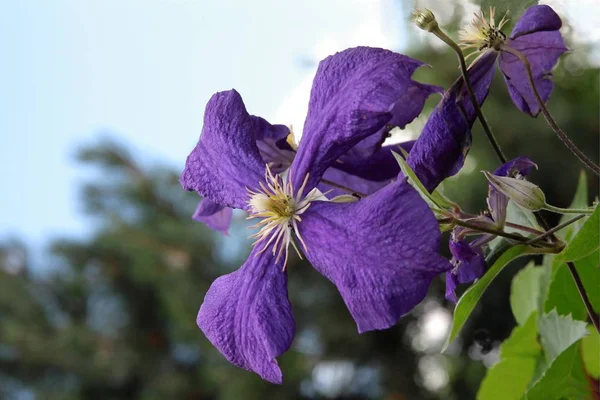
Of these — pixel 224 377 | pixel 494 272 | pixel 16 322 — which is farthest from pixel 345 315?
pixel 494 272

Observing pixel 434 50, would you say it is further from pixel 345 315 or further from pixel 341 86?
pixel 341 86

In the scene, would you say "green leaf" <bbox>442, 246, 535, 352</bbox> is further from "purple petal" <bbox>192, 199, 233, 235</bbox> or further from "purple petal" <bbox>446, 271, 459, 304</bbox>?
"purple petal" <bbox>192, 199, 233, 235</bbox>

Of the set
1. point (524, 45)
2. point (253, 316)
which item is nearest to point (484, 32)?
point (524, 45)

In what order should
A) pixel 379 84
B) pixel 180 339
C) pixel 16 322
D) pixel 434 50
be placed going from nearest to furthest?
pixel 379 84
pixel 434 50
pixel 180 339
pixel 16 322

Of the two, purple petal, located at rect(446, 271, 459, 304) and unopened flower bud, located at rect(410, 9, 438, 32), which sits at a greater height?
unopened flower bud, located at rect(410, 9, 438, 32)

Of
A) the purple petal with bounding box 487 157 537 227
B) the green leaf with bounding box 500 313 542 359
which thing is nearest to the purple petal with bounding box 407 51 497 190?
the purple petal with bounding box 487 157 537 227
